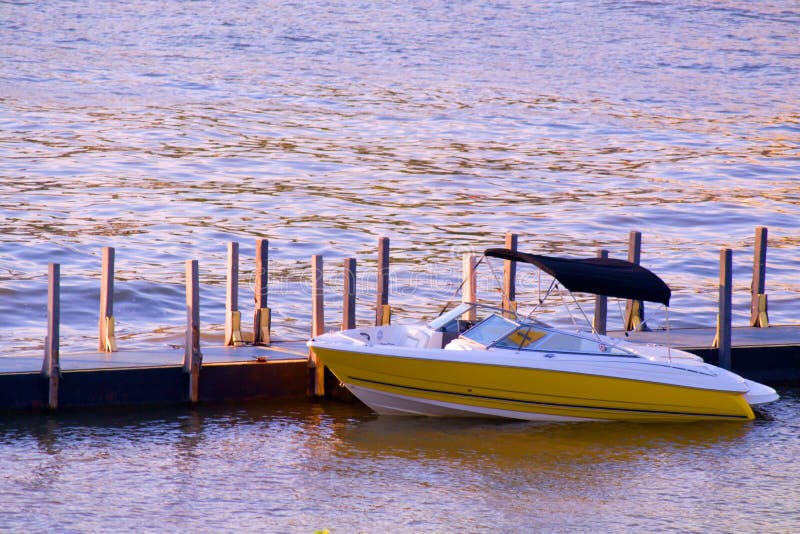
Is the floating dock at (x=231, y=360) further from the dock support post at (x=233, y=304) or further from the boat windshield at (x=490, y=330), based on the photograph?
the boat windshield at (x=490, y=330)

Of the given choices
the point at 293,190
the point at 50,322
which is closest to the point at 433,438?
the point at 50,322

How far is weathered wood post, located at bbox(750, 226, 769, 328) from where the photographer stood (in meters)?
18.0

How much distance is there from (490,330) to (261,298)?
317 cm

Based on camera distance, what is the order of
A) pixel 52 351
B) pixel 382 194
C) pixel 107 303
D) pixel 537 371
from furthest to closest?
pixel 382 194 < pixel 107 303 < pixel 537 371 < pixel 52 351

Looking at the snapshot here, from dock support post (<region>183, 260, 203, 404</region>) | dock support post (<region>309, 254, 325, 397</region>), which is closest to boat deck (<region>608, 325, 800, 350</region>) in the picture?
dock support post (<region>309, 254, 325, 397</region>)

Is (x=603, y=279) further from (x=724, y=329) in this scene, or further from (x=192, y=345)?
(x=192, y=345)

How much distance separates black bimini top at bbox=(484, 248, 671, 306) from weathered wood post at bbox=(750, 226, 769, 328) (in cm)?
397

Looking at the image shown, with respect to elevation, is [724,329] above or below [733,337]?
above

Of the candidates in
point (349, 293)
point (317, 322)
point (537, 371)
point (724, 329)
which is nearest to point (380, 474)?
point (537, 371)

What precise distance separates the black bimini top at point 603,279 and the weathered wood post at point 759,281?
3967 mm

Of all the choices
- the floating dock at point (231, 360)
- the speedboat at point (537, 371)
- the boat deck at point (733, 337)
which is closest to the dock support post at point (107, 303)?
the floating dock at point (231, 360)

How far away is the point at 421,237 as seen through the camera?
27.3m

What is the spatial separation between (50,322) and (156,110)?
79.7 ft

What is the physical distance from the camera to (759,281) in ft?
59.2
